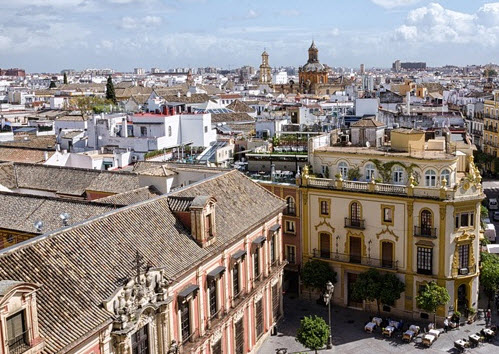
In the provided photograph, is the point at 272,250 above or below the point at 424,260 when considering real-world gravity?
above

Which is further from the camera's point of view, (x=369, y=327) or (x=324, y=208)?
(x=324, y=208)

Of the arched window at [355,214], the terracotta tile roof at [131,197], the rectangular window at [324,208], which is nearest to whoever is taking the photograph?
the terracotta tile roof at [131,197]

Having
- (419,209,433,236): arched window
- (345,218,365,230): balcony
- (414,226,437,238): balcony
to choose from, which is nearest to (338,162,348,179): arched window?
(345,218,365,230): balcony

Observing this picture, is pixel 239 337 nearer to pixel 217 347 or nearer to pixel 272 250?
pixel 217 347

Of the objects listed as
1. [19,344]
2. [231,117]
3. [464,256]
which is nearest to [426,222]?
[464,256]

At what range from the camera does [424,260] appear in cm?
4047

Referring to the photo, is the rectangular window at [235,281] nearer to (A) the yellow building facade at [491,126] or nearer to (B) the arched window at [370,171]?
(B) the arched window at [370,171]

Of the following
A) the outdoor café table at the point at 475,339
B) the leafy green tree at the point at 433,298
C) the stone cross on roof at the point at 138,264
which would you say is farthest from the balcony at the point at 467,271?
the stone cross on roof at the point at 138,264

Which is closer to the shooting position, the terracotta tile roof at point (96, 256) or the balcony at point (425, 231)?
the terracotta tile roof at point (96, 256)

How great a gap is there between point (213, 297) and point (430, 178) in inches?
711

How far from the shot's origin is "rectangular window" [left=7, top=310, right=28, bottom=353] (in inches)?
728

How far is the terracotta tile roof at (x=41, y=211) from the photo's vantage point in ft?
109

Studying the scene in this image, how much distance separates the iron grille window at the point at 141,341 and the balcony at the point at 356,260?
2100 centimetres

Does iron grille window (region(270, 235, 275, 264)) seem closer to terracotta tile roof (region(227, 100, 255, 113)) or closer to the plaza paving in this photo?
the plaza paving
